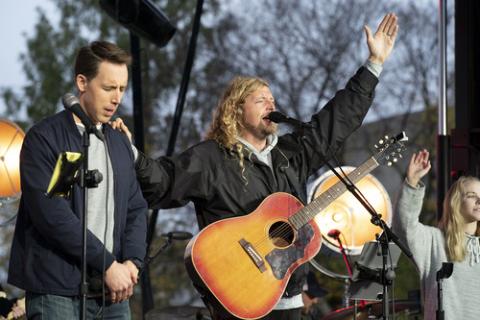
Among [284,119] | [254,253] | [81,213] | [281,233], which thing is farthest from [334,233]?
[81,213]

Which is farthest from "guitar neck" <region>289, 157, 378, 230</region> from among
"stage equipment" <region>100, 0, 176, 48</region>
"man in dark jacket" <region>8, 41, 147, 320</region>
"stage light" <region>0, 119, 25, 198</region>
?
"stage equipment" <region>100, 0, 176, 48</region>

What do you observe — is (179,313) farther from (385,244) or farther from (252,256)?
(385,244)

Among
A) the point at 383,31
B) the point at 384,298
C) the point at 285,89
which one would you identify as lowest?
the point at 384,298

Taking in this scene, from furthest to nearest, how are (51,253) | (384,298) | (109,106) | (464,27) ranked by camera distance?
(464,27) < (384,298) < (109,106) < (51,253)

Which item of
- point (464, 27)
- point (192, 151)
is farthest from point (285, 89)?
point (192, 151)

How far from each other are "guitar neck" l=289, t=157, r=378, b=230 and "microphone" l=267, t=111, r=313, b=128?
404 mm

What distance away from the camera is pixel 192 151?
5.14m

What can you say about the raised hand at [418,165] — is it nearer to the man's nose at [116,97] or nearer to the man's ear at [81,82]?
the man's nose at [116,97]

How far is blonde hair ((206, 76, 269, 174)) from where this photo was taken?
522cm

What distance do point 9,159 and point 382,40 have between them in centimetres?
284

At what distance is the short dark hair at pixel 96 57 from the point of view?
4.20m

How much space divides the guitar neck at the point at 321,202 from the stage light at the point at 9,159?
2.46 meters

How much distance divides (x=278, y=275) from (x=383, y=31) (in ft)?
5.28

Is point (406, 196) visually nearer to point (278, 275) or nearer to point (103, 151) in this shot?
point (278, 275)
